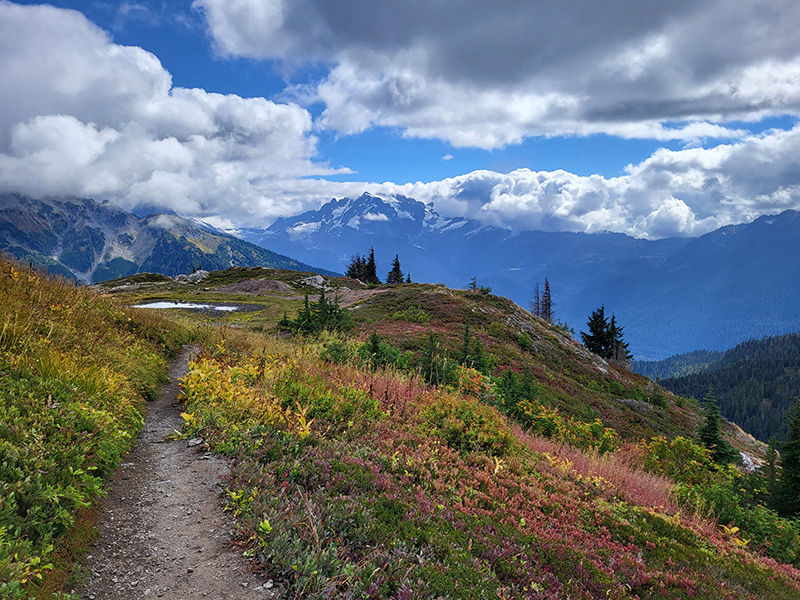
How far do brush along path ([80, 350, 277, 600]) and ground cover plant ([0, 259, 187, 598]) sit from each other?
0.25m

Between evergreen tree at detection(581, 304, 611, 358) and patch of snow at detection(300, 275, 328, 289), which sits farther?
patch of snow at detection(300, 275, 328, 289)

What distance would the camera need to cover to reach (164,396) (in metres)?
8.94

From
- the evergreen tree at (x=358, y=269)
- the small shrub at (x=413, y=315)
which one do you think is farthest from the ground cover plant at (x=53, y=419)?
the evergreen tree at (x=358, y=269)

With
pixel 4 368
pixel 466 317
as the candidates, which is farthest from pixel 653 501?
pixel 466 317

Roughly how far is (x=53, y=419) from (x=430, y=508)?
15.6ft

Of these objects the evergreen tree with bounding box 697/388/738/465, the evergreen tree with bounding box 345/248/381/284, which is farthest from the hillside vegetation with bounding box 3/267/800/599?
the evergreen tree with bounding box 345/248/381/284

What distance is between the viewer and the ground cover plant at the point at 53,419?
10.9 ft

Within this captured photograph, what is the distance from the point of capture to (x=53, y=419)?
4.77 meters

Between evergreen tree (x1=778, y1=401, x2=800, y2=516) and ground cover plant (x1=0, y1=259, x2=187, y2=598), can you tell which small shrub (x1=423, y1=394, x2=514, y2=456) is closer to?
ground cover plant (x1=0, y1=259, x2=187, y2=598)

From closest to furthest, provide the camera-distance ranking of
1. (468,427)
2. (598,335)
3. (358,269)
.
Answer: (468,427) → (598,335) → (358,269)

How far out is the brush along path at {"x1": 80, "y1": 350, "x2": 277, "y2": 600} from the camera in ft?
11.5

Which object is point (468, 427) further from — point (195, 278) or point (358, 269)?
point (358, 269)

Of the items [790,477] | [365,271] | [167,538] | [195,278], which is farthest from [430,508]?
[365,271]

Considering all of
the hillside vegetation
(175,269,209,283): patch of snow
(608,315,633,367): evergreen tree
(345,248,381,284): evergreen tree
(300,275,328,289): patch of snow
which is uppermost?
(345,248,381,284): evergreen tree
